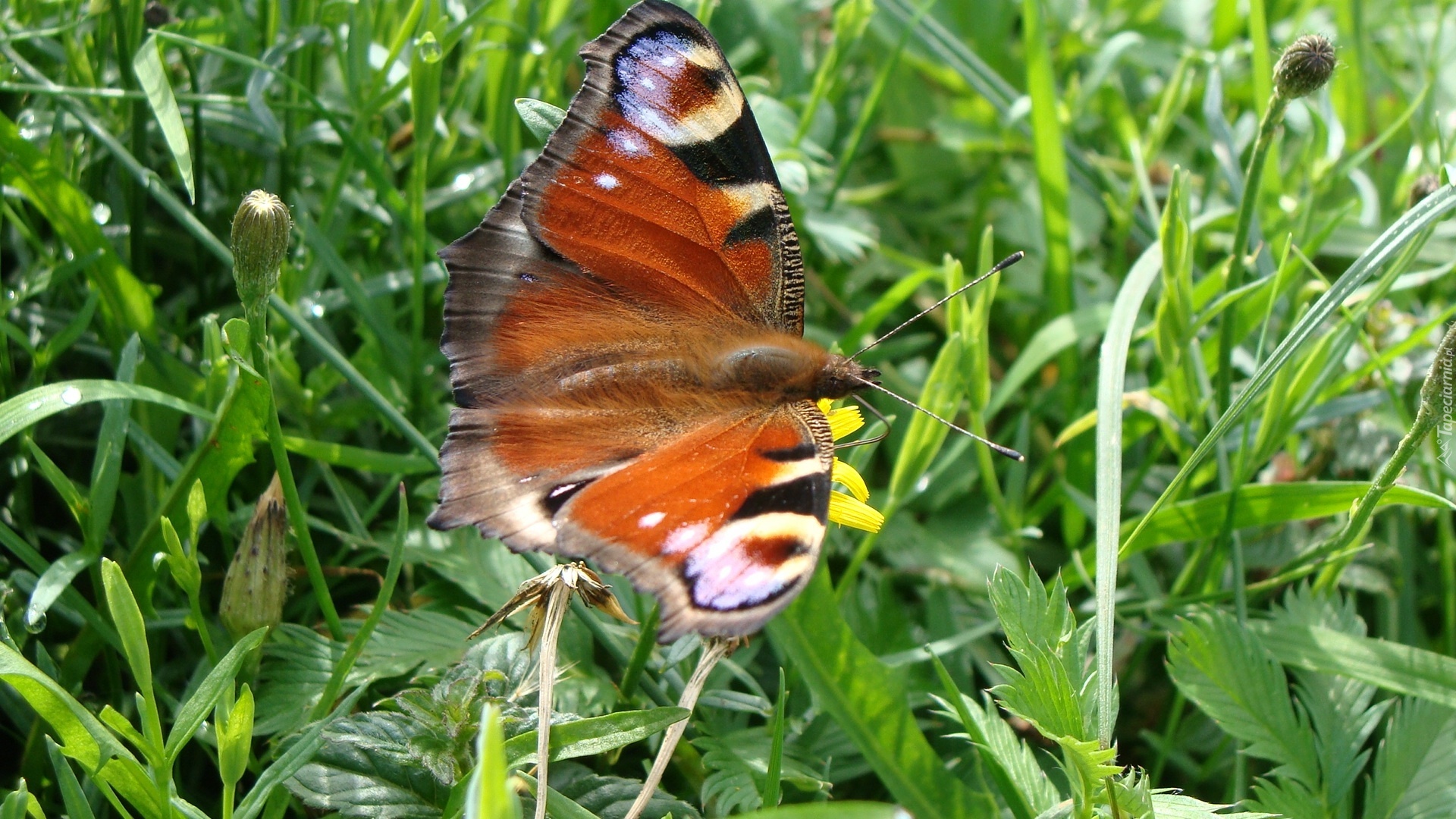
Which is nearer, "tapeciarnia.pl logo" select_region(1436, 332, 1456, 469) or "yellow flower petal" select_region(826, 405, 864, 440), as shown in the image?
"tapeciarnia.pl logo" select_region(1436, 332, 1456, 469)

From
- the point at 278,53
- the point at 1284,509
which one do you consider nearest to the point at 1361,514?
the point at 1284,509

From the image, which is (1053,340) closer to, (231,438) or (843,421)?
(843,421)

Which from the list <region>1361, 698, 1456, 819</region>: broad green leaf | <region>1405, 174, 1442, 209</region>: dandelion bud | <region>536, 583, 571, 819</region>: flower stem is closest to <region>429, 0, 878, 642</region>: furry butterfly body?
<region>536, 583, 571, 819</region>: flower stem

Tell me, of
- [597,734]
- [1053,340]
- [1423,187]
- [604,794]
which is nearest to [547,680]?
[597,734]

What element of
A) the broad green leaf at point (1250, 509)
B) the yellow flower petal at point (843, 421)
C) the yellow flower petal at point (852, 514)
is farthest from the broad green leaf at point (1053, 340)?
the yellow flower petal at point (852, 514)

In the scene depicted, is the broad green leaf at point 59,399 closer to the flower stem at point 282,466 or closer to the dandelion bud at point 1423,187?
the flower stem at point 282,466

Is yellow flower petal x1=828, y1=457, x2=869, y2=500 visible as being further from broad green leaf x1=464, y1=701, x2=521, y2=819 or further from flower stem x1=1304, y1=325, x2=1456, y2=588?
broad green leaf x1=464, y1=701, x2=521, y2=819
